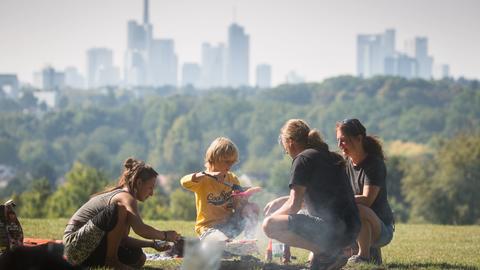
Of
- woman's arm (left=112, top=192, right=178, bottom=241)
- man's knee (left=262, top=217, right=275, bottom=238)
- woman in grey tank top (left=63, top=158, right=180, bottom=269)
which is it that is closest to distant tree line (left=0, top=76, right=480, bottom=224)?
woman in grey tank top (left=63, top=158, right=180, bottom=269)

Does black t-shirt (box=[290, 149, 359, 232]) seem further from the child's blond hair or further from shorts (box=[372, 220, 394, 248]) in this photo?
the child's blond hair

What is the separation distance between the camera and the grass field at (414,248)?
991cm

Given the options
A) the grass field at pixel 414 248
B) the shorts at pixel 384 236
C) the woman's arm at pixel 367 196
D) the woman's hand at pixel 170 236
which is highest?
the woman's arm at pixel 367 196

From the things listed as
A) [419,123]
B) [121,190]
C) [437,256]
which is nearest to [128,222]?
[121,190]

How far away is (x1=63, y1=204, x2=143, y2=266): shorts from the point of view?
886 cm

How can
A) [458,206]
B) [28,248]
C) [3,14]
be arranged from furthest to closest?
[3,14], [458,206], [28,248]

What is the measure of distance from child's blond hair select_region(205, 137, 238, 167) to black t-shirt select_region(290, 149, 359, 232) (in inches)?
47.5

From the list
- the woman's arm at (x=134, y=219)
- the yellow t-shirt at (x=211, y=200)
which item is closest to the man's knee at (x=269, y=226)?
the woman's arm at (x=134, y=219)

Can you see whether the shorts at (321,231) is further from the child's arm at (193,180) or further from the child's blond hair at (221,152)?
the child's arm at (193,180)

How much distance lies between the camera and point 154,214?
73125mm

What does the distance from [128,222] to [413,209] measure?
2569 inches

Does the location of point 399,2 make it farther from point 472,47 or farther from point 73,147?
point 73,147

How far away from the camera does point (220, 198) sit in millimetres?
10102

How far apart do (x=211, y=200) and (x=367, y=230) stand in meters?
1.76
